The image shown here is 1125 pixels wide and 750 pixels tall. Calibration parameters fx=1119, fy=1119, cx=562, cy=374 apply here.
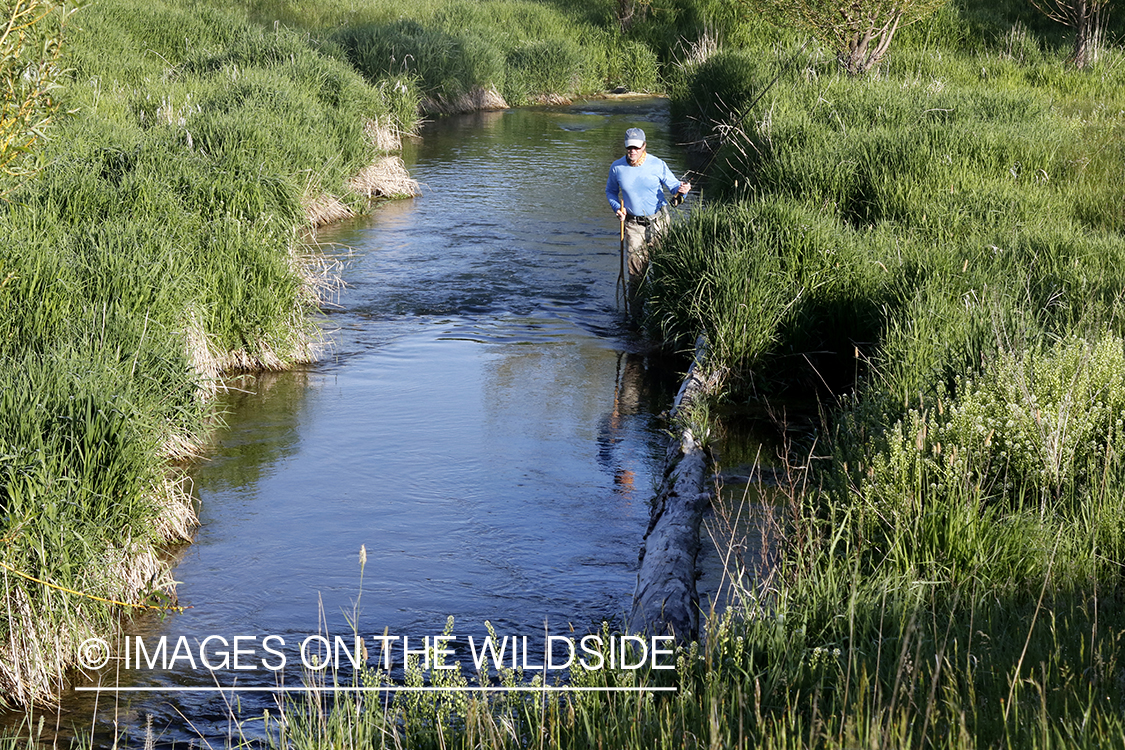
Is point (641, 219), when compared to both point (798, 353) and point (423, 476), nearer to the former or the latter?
point (798, 353)

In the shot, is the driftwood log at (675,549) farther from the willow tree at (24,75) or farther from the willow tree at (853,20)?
the willow tree at (853,20)

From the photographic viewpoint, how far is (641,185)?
11.8 m

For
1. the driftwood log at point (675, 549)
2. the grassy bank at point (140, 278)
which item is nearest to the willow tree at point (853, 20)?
the grassy bank at point (140, 278)

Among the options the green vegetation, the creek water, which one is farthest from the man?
the creek water

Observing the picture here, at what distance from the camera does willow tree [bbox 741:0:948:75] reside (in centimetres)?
1806

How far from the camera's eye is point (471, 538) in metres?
7.27

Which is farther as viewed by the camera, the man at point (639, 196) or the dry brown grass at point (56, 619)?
the man at point (639, 196)

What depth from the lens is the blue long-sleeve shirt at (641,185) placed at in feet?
38.4

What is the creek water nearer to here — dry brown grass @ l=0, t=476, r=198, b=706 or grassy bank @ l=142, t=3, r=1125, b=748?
dry brown grass @ l=0, t=476, r=198, b=706

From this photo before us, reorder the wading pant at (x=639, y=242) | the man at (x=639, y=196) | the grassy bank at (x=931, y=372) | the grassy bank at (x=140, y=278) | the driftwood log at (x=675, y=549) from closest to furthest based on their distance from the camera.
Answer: the grassy bank at (x=931, y=372)
the driftwood log at (x=675, y=549)
the grassy bank at (x=140, y=278)
the man at (x=639, y=196)
the wading pant at (x=639, y=242)

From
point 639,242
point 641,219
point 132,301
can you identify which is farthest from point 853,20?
point 132,301

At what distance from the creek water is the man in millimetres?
857
